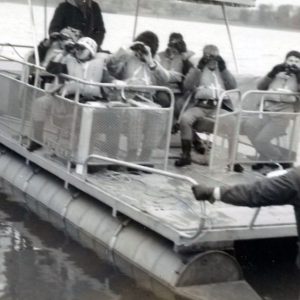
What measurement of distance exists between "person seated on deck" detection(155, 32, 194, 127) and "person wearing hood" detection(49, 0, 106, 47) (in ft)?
3.45

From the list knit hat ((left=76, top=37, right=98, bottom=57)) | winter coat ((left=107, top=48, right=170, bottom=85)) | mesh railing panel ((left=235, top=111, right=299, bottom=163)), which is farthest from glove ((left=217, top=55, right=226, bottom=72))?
knit hat ((left=76, top=37, right=98, bottom=57))

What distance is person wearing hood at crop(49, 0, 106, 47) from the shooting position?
9469mm

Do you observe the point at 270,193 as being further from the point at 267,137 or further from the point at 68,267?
the point at 267,137

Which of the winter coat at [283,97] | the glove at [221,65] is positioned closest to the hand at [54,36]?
the glove at [221,65]

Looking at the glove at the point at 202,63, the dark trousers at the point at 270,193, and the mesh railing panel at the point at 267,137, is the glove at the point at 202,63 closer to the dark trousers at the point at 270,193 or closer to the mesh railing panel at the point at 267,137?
the mesh railing panel at the point at 267,137

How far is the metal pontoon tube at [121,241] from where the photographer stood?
5895 mm

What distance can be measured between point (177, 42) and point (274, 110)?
1743mm

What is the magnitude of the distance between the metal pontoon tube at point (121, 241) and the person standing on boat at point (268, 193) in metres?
1.16

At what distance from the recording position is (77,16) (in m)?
9.50

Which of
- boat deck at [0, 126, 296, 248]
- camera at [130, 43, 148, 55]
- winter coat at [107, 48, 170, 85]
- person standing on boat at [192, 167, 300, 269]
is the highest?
camera at [130, 43, 148, 55]

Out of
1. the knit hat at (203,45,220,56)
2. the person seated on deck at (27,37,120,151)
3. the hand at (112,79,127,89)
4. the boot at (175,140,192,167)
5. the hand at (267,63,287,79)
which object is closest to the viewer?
the hand at (112,79,127,89)

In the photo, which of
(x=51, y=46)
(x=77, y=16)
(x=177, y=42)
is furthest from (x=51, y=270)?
(x=77, y=16)

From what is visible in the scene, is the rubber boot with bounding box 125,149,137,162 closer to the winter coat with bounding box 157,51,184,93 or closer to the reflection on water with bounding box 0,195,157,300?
the reflection on water with bounding box 0,195,157,300

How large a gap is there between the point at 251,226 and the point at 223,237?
0.31 meters
